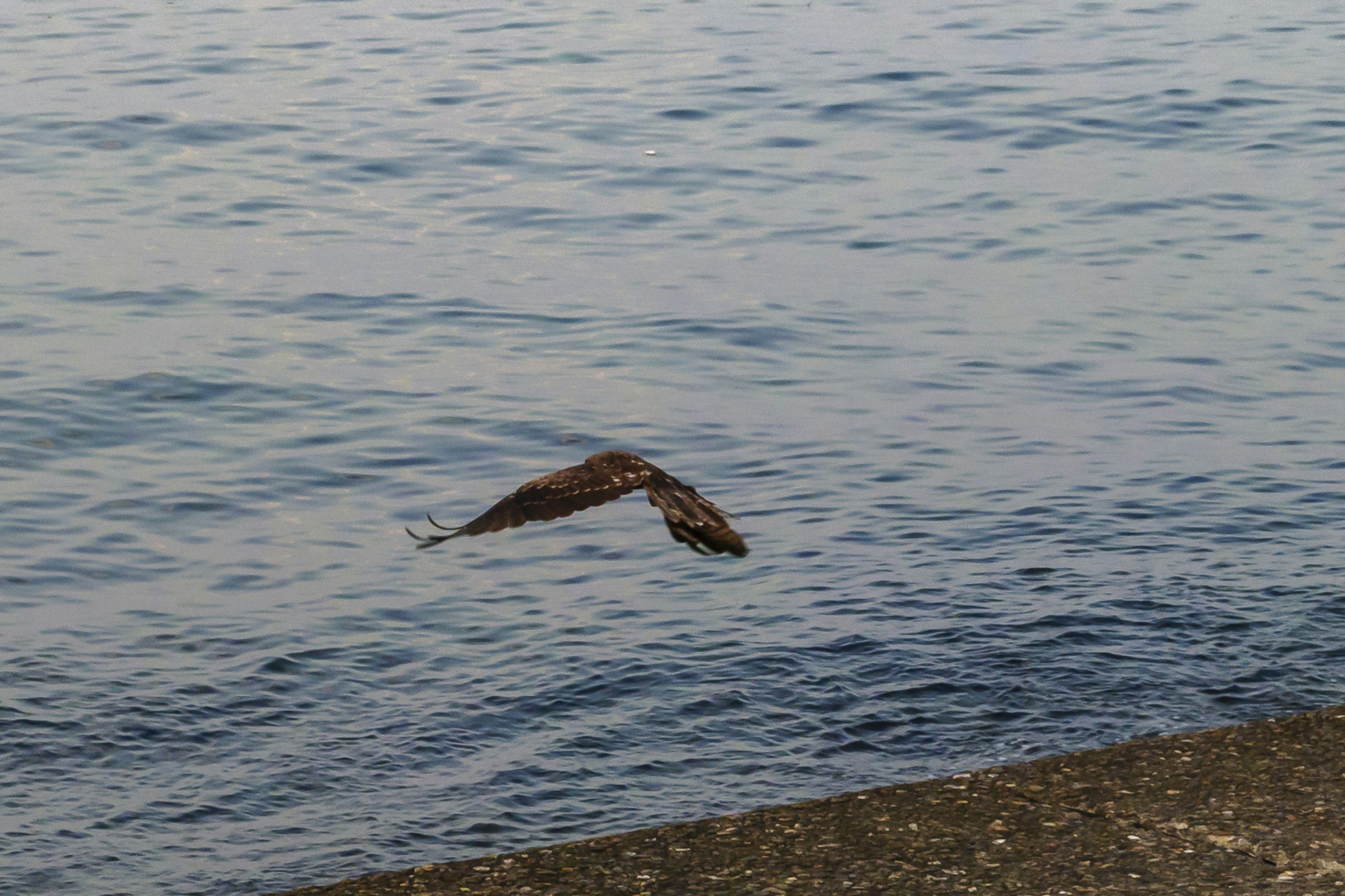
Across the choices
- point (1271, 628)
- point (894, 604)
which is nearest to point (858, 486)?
point (894, 604)

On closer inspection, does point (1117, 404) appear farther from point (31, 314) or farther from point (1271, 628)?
point (31, 314)

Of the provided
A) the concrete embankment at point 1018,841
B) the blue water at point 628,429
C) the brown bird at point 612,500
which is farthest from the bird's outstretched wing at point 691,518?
the blue water at point 628,429

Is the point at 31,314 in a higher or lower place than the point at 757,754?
higher

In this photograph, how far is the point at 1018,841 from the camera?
5.83 metres

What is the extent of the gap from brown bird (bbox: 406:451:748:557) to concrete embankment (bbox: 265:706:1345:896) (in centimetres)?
140

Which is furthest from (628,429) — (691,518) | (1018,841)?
(691,518)

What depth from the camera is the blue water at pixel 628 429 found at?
7043mm

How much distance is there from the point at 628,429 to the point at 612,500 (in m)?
5.42

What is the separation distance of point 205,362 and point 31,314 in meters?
1.52

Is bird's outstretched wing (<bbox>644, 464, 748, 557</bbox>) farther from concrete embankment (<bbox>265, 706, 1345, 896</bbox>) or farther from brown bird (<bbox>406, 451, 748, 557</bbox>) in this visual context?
concrete embankment (<bbox>265, 706, 1345, 896</bbox>)

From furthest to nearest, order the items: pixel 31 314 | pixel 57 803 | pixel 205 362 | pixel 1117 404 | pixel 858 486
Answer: pixel 31 314
pixel 205 362
pixel 1117 404
pixel 858 486
pixel 57 803

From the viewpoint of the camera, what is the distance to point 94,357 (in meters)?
11.4

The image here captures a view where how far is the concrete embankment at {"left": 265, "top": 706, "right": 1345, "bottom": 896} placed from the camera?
557cm

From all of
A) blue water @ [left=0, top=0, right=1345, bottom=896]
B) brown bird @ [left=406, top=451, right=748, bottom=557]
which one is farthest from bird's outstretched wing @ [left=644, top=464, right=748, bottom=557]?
blue water @ [left=0, top=0, right=1345, bottom=896]
